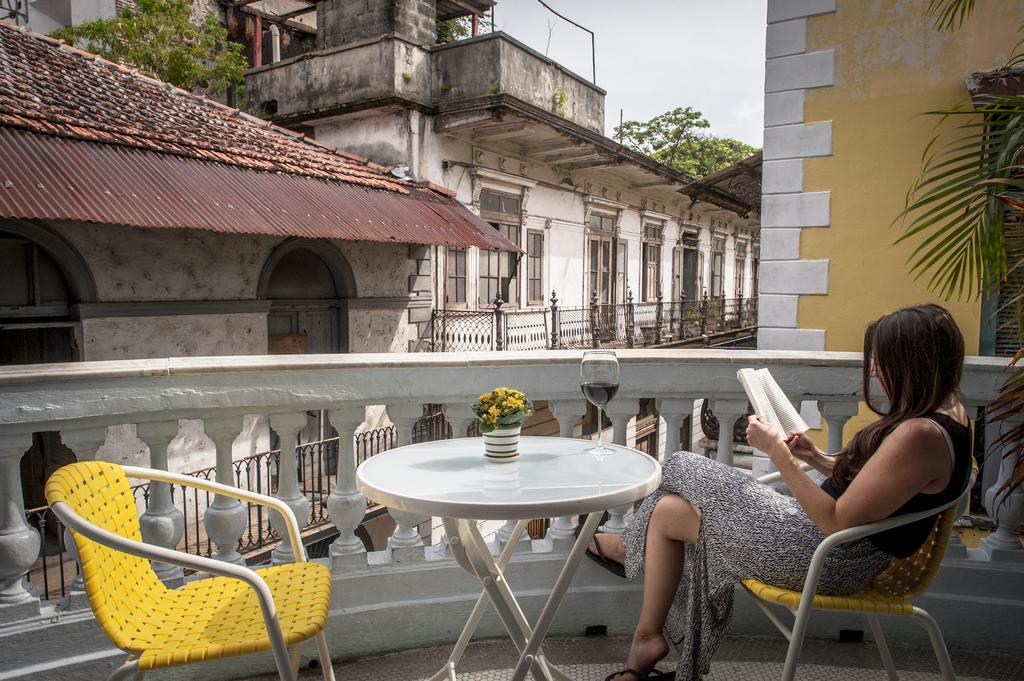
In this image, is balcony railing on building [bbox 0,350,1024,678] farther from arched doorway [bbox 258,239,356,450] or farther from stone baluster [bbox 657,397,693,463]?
arched doorway [bbox 258,239,356,450]

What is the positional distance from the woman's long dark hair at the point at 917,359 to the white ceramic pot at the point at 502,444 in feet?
3.21

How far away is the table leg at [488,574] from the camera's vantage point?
1.74m

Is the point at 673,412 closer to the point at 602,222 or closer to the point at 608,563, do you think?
the point at 608,563

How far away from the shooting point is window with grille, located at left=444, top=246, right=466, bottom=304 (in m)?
11.4

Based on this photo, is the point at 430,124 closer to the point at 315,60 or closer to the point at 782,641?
the point at 315,60

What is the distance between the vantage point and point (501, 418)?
74.2 inches

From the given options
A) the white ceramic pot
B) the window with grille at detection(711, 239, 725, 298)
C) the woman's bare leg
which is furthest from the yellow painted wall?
the window with grille at detection(711, 239, 725, 298)

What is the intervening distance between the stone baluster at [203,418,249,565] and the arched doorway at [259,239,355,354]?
22.7 ft

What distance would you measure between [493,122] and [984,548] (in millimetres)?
9323

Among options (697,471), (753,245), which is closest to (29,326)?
(697,471)

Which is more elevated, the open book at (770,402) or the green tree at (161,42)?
the green tree at (161,42)

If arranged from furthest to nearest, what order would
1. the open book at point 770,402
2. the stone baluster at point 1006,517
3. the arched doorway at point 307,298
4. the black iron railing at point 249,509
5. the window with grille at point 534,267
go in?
the window with grille at point 534,267 < the arched doorway at point 307,298 < the black iron railing at point 249,509 < the stone baluster at point 1006,517 < the open book at point 770,402

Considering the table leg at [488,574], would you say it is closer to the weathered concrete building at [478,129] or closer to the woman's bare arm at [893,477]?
the woman's bare arm at [893,477]

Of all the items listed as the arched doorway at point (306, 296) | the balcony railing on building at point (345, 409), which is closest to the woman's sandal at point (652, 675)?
the balcony railing on building at point (345, 409)
